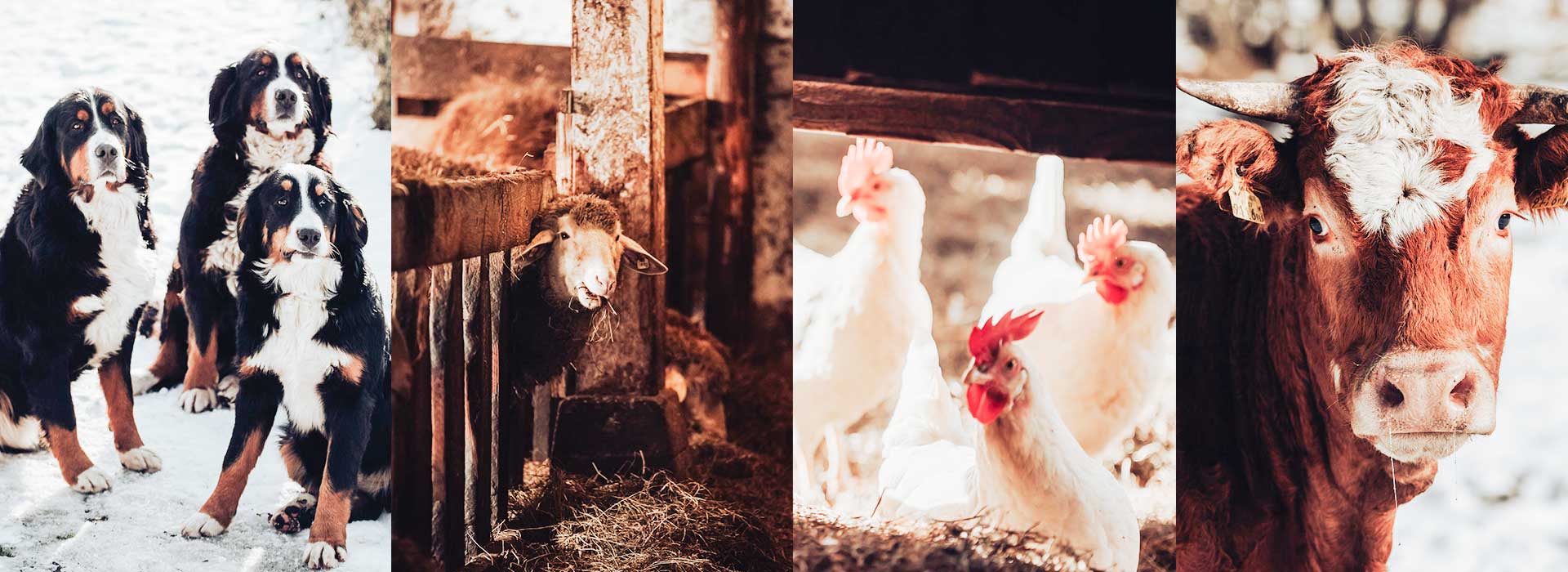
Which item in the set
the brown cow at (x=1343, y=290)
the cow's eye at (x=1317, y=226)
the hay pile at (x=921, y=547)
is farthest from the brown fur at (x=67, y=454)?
the cow's eye at (x=1317, y=226)

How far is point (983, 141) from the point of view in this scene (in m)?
3.61

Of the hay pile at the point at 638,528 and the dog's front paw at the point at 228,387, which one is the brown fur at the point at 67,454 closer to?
the dog's front paw at the point at 228,387


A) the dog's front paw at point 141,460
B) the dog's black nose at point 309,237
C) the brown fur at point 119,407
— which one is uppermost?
the dog's black nose at point 309,237

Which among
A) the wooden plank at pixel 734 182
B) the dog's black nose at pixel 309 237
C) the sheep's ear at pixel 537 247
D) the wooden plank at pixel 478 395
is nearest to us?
the dog's black nose at pixel 309 237

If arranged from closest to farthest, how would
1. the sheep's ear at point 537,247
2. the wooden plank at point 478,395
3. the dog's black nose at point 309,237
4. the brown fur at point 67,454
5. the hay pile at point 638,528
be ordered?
the dog's black nose at point 309,237, the brown fur at point 67,454, the wooden plank at point 478,395, the sheep's ear at point 537,247, the hay pile at point 638,528

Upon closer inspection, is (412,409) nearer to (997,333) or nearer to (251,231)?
(251,231)

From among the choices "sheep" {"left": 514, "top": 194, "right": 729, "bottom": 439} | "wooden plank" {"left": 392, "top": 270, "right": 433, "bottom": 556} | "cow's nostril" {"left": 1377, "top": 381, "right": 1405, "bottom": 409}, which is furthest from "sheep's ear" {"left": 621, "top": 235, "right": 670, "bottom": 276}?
"cow's nostril" {"left": 1377, "top": 381, "right": 1405, "bottom": 409}

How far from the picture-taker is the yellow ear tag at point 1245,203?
3.51m

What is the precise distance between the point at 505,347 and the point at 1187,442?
220 centimetres

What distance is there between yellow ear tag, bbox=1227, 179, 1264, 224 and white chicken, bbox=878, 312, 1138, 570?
699 millimetres

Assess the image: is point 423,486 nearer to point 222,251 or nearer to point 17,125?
point 222,251

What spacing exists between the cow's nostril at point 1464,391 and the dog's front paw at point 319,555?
134 inches

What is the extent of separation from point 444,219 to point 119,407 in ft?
3.72

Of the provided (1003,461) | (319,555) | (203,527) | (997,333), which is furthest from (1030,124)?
(203,527)
